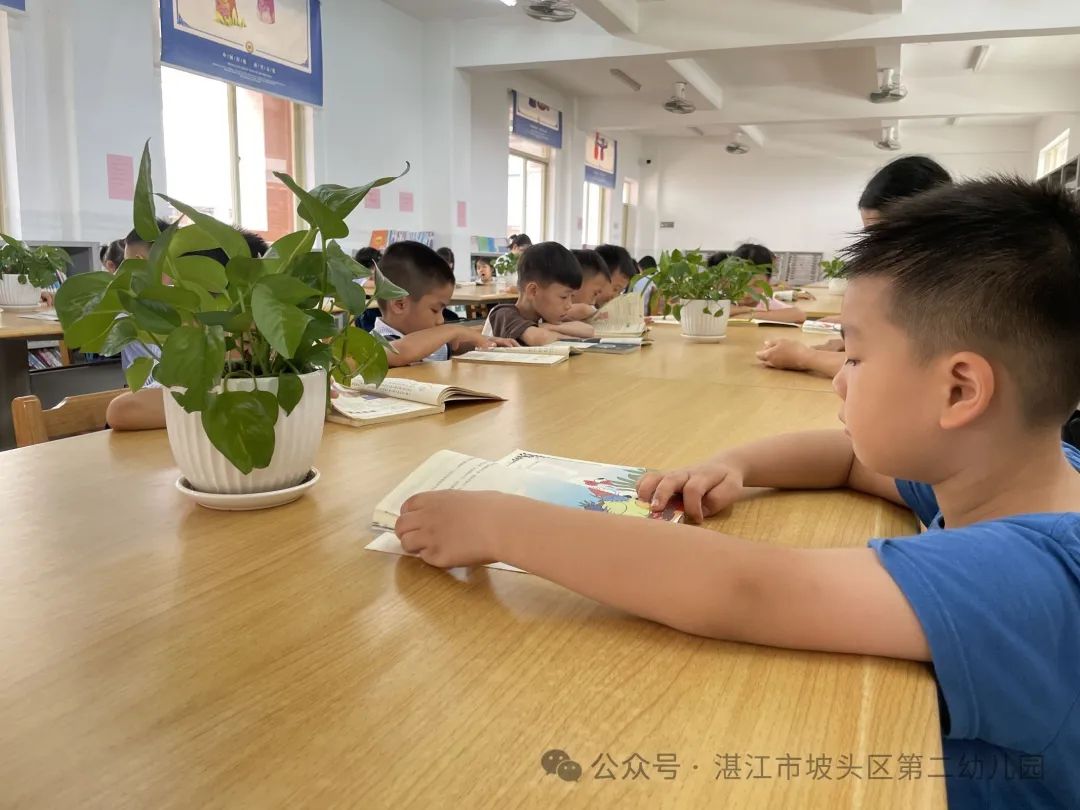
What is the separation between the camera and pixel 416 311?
234 cm

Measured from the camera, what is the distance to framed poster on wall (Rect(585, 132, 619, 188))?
417 inches

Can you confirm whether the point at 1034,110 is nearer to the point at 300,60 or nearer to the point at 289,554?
the point at 300,60

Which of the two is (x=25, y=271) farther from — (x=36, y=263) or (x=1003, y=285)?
(x=1003, y=285)

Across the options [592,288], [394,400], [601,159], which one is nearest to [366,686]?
[394,400]

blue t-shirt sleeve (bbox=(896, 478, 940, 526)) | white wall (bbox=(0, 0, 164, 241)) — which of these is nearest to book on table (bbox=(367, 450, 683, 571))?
blue t-shirt sleeve (bbox=(896, 478, 940, 526))

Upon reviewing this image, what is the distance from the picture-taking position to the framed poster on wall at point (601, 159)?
417 inches

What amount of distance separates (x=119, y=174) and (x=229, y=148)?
45.5 inches

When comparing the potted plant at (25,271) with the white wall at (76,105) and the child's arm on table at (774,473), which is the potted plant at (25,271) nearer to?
the white wall at (76,105)

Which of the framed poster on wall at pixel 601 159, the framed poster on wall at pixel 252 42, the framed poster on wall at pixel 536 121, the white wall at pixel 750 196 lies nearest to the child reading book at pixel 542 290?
the framed poster on wall at pixel 252 42

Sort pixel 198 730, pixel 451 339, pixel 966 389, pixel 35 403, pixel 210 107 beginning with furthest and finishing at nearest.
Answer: pixel 210 107, pixel 451 339, pixel 35 403, pixel 966 389, pixel 198 730

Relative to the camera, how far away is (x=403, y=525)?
692 mm

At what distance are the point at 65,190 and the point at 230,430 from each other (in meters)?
4.20

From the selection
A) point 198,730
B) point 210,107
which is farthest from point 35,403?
point 210,107

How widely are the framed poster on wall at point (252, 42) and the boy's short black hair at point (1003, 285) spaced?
491 cm
